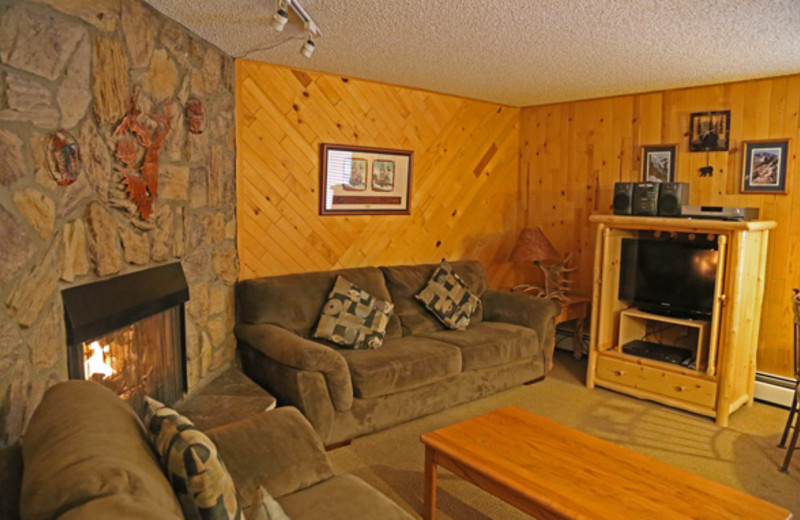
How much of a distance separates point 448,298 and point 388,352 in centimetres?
95

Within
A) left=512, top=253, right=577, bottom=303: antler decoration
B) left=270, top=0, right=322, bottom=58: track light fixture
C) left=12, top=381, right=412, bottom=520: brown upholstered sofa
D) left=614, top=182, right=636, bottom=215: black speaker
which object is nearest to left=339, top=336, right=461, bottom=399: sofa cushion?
left=12, top=381, right=412, bottom=520: brown upholstered sofa

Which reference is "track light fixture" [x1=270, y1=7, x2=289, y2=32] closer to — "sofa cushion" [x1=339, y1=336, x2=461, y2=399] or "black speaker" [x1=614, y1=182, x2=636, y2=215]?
"sofa cushion" [x1=339, y1=336, x2=461, y2=399]

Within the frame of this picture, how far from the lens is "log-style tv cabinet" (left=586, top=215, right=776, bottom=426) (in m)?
3.58

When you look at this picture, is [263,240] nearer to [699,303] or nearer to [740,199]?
[699,303]

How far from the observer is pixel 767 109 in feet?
12.9

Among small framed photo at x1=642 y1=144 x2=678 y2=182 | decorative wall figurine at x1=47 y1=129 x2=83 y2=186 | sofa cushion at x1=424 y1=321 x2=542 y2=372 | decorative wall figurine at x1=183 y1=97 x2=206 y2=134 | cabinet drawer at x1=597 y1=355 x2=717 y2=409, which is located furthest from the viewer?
small framed photo at x1=642 y1=144 x2=678 y2=182

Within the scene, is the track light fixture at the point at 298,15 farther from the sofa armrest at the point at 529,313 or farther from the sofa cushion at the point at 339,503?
the sofa armrest at the point at 529,313

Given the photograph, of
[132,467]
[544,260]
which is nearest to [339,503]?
[132,467]

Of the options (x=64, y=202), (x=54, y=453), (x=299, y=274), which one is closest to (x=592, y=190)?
(x=299, y=274)

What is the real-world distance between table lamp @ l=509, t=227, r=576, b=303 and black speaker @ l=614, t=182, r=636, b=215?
79 centimetres

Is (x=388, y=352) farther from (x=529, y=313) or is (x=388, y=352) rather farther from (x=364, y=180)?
(x=364, y=180)

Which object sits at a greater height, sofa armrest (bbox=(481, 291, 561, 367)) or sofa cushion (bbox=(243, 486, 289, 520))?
sofa cushion (bbox=(243, 486, 289, 520))

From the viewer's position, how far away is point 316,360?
3020 millimetres

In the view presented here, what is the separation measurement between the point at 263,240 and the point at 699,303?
3105mm
